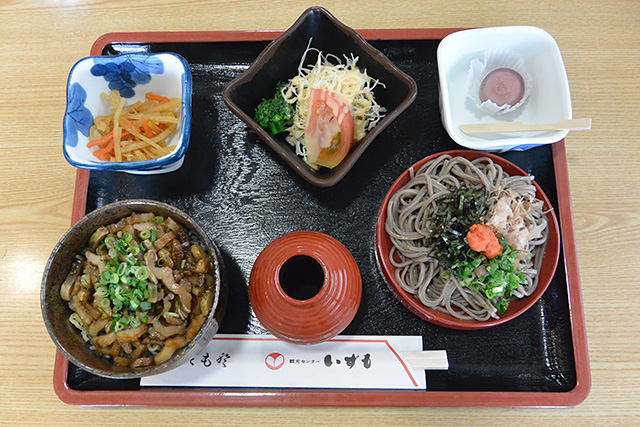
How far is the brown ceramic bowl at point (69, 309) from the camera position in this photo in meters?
1.43

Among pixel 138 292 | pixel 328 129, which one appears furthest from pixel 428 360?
pixel 138 292

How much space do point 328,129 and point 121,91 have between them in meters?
0.90

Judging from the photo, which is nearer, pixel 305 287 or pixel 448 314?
pixel 305 287

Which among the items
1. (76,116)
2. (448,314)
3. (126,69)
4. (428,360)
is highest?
(126,69)

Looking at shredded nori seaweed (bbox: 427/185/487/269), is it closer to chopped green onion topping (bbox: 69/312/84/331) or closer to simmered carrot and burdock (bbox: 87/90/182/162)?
simmered carrot and burdock (bbox: 87/90/182/162)

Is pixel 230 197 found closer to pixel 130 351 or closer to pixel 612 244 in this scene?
pixel 130 351

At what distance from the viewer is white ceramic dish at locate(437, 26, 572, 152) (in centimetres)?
174

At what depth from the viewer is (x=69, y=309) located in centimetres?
158

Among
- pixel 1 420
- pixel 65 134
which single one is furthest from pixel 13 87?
pixel 1 420

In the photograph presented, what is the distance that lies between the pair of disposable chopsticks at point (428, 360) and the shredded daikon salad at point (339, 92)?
2.84 ft

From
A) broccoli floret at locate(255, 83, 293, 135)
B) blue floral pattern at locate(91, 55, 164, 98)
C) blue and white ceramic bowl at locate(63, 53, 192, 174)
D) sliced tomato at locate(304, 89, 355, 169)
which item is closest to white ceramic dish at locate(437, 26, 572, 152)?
sliced tomato at locate(304, 89, 355, 169)

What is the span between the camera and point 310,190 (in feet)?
6.20

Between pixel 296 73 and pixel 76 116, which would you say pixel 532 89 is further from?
pixel 76 116

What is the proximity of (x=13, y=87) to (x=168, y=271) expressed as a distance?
1326mm
